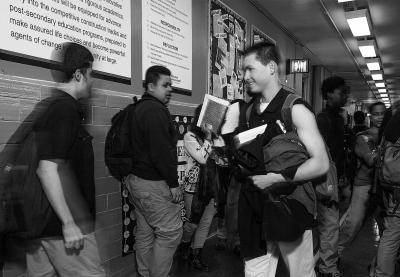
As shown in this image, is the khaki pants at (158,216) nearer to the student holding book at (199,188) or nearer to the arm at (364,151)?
the student holding book at (199,188)

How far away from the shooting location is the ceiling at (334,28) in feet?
18.7

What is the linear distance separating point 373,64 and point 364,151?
28.0 ft

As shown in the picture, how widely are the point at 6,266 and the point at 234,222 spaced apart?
125cm

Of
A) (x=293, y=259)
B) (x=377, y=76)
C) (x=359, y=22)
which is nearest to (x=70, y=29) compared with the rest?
(x=293, y=259)

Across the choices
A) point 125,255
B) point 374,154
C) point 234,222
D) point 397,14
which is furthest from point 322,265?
point 397,14

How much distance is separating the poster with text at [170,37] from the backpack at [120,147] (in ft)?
2.56

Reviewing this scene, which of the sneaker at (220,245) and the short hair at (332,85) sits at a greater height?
the short hair at (332,85)

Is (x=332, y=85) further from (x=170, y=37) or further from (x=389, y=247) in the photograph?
(x=170, y=37)

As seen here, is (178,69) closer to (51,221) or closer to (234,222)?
(234,222)

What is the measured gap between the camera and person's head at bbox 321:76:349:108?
3.06m

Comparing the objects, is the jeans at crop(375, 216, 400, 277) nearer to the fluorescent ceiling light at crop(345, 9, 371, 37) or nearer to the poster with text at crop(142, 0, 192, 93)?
the poster with text at crop(142, 0, 192, 93)

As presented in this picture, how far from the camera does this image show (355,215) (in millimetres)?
3160

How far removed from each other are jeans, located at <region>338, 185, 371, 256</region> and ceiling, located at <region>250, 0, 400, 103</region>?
11.4ft

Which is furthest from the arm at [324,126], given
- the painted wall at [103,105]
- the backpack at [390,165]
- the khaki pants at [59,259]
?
the khaki pants at [59,259]
